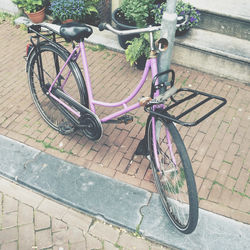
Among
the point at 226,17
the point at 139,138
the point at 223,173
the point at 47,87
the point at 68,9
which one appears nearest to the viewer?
the point at 223,173

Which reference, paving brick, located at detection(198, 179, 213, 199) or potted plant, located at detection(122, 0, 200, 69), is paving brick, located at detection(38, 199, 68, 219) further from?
potted plant, located at detection(122, 0, 200, 69)

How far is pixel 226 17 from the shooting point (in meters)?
4.80

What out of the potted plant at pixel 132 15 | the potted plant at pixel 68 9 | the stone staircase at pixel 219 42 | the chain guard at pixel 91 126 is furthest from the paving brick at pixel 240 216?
the potted plant at pixel 68 9

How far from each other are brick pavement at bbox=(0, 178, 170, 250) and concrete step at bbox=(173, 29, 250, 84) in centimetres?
293

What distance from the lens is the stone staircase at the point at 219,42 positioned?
15.1 feet

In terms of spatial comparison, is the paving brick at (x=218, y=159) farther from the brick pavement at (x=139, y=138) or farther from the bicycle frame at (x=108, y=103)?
the bicycle frame at (x=108, y=103)

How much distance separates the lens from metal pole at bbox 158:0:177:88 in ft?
8.61

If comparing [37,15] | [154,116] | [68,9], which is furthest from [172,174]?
[37,15]

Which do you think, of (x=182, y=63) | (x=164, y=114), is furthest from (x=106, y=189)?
(x=182, y=63)

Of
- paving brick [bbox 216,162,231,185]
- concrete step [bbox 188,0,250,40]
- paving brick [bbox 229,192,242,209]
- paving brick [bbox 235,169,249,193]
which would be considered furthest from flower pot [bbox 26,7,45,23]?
paving brick [bbox 229,192,242,209]

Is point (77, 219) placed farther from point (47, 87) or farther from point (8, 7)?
point (8, 7)

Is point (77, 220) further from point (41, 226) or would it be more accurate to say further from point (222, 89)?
point (222, 89)

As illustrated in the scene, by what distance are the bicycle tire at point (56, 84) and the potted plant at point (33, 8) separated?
1724mm

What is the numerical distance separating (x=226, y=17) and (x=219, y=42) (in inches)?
15.9
